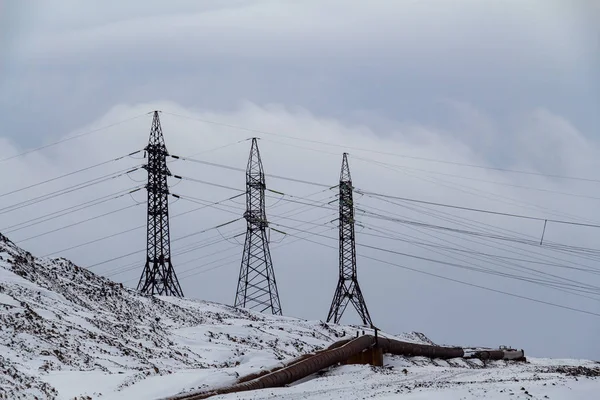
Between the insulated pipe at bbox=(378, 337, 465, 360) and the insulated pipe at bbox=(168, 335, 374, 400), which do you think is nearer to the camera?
the insulated pipe at bbox=(168, 335, 374, 400)

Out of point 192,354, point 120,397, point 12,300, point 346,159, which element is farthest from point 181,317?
point 346,159

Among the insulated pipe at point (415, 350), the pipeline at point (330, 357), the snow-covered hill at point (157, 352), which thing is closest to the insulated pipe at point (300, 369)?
the pipeline at point (330, 357)

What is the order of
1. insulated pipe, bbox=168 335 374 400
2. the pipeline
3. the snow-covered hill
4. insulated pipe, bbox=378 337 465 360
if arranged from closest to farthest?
the snow-covered hill, insulated pipe, bbox=168 335 374 400, the pipeline, insulated pipe, bbox=378 337 465 360

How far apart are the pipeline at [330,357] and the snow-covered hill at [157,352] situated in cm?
57

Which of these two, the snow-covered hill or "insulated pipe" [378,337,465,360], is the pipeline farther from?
the snow-covered hill

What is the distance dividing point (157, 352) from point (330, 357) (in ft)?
22.6

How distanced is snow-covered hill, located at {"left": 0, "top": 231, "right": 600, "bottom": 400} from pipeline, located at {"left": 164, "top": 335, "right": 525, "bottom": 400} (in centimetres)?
57

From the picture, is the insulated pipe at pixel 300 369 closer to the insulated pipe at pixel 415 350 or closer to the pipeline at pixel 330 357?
the pipeline at pixel 330 357

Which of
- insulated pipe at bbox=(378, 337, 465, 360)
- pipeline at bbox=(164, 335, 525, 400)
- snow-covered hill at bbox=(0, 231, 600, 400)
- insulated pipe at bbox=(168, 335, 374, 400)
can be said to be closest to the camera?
snow-covered hill at bbox=(0, 231, 600, 400)

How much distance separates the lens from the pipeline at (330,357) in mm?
22797

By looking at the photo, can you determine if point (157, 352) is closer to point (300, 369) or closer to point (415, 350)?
point (300, 369)

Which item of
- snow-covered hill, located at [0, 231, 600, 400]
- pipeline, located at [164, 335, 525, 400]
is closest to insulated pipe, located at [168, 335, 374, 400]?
pipeline, located at [164, 335, 525, 400]

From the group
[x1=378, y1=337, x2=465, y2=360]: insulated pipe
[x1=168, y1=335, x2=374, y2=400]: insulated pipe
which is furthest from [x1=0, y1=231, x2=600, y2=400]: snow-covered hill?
[x1=168, y1=335, x2=374, y2=400]: insulated pipe

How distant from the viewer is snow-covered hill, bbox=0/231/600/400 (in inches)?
798
